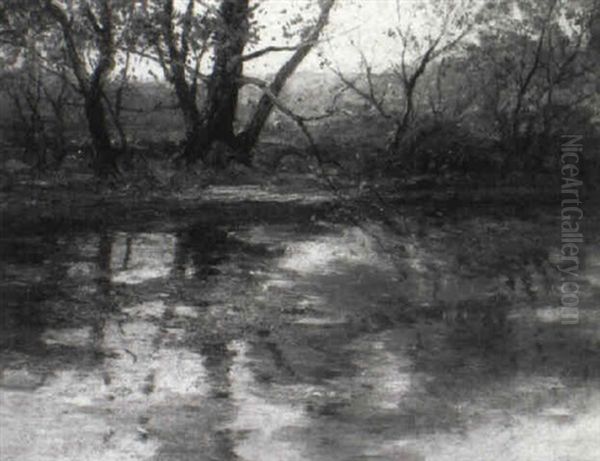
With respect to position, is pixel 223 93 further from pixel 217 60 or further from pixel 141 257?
pixel 141 257

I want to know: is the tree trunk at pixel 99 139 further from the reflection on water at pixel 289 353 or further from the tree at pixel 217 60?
the reflection on water at pixel 289 353

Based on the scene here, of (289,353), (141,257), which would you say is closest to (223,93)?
(141,257)

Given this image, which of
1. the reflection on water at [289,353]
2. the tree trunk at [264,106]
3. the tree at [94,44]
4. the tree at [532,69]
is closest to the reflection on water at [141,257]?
the reflection on water at [289,353]

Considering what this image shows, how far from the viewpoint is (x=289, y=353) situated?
10766 mm

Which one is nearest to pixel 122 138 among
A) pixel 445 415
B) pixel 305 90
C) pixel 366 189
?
pixel 366 189

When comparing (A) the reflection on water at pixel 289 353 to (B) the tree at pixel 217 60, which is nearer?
(A) the reflection on water at pixel 289 353

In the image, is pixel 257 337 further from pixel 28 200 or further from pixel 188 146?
pixel 188 146

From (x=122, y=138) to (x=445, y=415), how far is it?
570 inches

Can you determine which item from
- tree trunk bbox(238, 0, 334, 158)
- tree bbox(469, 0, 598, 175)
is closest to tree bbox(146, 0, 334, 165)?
tree trunk bbox(238, 0, 334, 158)

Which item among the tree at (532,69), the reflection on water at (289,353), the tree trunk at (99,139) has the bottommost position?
the reflection on water at (289,353)

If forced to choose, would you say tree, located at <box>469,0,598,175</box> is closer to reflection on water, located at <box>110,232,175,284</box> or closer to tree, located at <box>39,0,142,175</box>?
tree, located at <box>39,0,142,175</box>

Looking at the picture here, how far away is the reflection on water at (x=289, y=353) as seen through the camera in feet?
27.0

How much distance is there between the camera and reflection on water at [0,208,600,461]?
8.23 meters

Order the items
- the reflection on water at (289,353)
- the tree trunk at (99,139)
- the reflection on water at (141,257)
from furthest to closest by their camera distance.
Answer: the tree trunk at (99,139), the reflection on water at (141,257), the reflection on water at (289,353)
